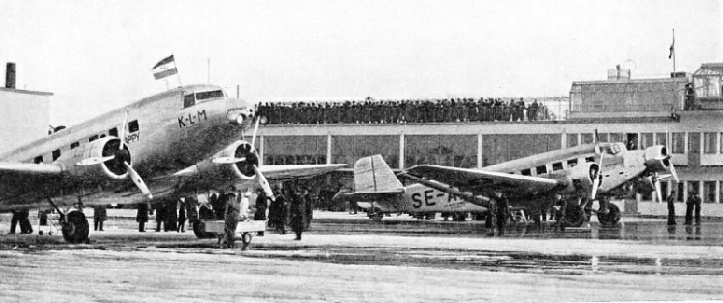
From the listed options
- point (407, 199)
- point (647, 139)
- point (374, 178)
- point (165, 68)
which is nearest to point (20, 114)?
point (165, 68)

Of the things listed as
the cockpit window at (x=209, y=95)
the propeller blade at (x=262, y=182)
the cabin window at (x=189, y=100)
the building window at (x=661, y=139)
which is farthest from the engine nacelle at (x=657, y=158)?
the cabin window at (x=189, y=100)

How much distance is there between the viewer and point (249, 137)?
18.2 m

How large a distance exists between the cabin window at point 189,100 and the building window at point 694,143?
962cm

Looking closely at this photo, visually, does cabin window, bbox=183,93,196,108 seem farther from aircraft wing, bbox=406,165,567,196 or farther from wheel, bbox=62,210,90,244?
aircraft wing, bbox=406,165,567,196

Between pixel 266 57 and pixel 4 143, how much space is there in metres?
4.55

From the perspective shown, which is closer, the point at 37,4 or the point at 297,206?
the point at 37,4

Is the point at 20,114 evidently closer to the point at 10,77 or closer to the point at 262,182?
the point at 10,77

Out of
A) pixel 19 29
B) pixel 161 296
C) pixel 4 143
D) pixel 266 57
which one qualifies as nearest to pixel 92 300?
pixel 161 296

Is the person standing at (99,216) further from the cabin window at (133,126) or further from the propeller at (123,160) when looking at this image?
the propeller at (123,160)

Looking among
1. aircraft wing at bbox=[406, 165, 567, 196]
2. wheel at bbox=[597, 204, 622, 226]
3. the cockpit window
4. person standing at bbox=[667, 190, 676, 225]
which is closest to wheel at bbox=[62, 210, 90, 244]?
the cockpit window

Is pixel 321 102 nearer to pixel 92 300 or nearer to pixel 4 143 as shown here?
pixel 4 143

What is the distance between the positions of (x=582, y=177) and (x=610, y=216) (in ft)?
9.89

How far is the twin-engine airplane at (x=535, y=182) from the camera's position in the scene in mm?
22781

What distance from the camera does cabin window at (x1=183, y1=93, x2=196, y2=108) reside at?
15.8 metres
